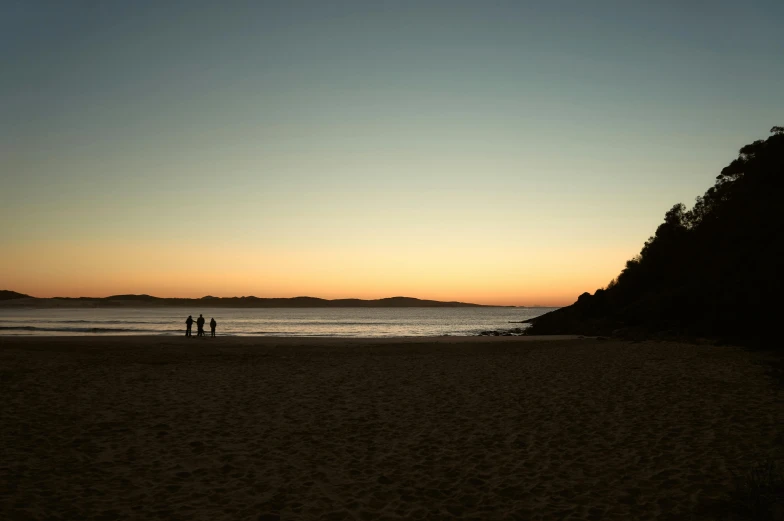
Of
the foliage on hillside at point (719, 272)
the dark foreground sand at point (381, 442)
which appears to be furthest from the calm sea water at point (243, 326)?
the dark foreground sand at point (381, 442)

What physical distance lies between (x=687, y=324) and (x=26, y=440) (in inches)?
1433

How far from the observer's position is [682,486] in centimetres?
694

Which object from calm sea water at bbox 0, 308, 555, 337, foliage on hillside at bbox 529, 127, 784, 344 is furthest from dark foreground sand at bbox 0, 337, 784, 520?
calm sea water at bbox 0, 308, 555, 337

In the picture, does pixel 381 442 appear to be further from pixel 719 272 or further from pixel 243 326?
pixel 243 326

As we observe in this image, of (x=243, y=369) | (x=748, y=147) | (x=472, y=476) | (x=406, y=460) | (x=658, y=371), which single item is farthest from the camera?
(x=748, y=147)

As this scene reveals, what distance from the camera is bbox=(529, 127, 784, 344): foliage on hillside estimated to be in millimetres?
24688

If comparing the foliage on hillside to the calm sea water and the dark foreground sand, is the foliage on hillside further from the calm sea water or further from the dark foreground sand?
the calm sea water

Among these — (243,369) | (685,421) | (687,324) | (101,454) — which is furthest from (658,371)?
(687,324)

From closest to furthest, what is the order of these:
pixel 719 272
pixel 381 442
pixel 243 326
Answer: pixel 381 442 → pixel 719 272 → pixel 243 326

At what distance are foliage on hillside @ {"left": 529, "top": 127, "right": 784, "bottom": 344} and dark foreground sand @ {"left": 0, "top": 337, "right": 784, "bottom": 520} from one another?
30.4 feet

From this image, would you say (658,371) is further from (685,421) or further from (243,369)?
(243,369)

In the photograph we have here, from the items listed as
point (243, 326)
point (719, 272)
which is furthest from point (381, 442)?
point (243, 326)

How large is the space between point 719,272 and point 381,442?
27485 mm

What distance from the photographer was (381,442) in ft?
30.9
